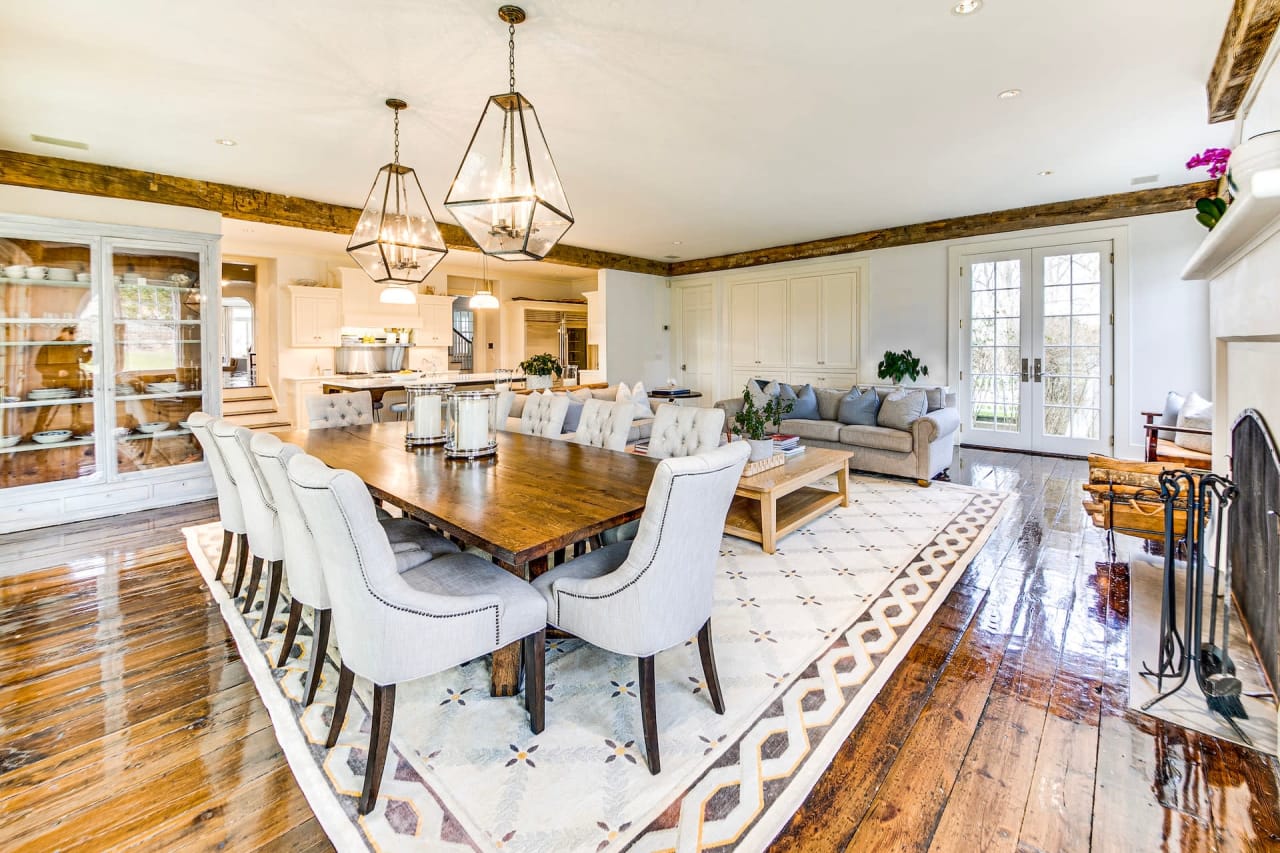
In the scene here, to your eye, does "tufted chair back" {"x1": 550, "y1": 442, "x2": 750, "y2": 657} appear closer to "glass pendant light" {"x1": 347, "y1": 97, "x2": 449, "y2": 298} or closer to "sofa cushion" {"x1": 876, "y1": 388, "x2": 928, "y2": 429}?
"glass pendant light" {"x1": 347, "y1": 97, "x2": 449, "y2": 298}

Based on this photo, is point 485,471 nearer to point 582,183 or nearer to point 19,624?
point 19,624

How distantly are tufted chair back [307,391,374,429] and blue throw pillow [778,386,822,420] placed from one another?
154 inches

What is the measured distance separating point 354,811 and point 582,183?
4.75 metres

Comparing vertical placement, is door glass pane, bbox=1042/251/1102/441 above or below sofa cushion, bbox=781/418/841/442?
above

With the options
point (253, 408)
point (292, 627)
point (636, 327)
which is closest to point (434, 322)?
point (253, 408)

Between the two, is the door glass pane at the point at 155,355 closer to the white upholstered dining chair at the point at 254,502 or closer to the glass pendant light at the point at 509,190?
the white upholstered dining chair at the point at 254,502

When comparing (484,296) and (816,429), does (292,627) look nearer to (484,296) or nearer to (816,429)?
(816,429)

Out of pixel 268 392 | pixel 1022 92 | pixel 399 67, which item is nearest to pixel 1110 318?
pixel 1022 92

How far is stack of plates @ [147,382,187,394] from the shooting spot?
470 centimetres

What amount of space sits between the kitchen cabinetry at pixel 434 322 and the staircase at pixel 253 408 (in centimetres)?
216

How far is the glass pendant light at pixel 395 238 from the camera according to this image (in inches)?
128

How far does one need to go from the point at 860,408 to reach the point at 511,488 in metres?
4.26

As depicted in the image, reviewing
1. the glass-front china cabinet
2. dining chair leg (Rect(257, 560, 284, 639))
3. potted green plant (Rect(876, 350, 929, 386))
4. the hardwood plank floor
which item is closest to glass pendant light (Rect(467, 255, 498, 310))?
the glass-front china cabinet

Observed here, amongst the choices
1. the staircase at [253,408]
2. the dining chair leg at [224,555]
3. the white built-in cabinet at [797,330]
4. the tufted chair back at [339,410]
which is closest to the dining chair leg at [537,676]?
the dining chair leg at [224,555]
